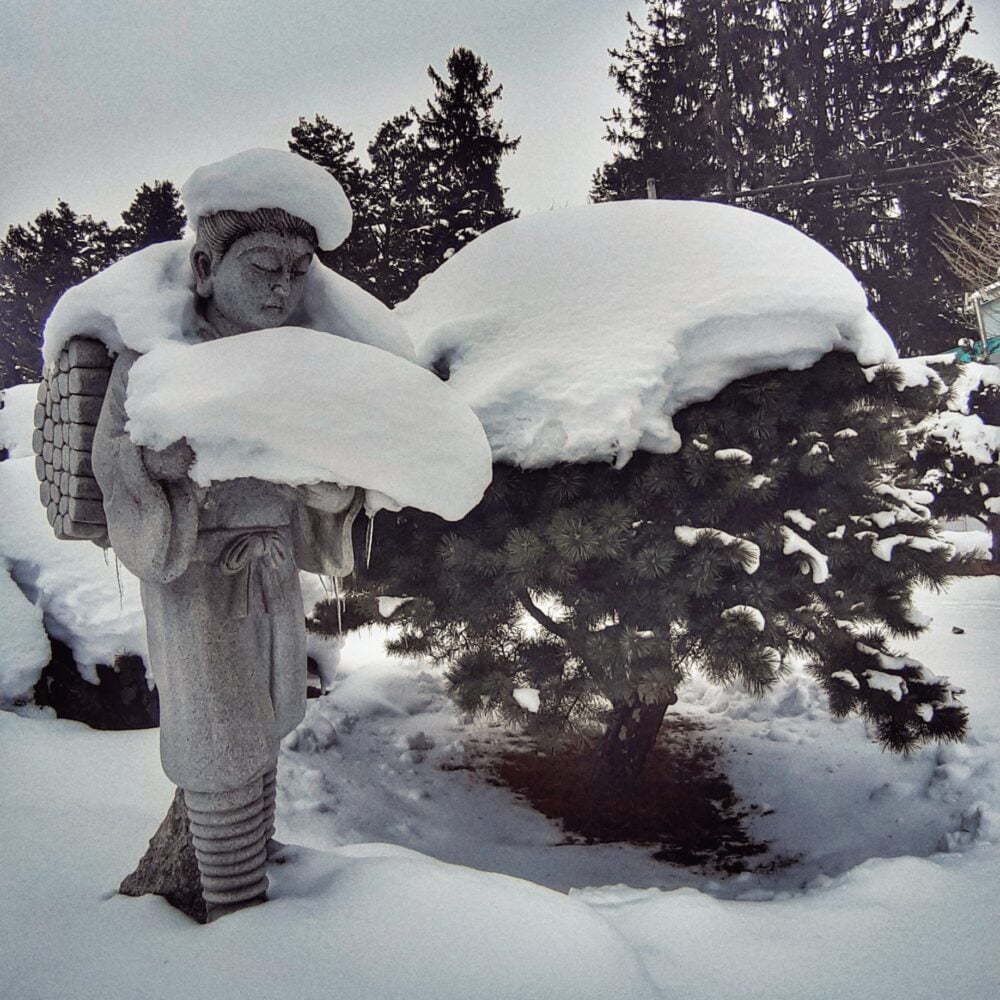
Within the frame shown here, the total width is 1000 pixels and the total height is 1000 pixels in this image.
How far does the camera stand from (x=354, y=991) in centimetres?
119

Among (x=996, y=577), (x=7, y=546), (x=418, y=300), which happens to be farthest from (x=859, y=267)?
(x=7, y=546)

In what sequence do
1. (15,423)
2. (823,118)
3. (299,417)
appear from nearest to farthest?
(299,417)
(15,423)
(823,118)

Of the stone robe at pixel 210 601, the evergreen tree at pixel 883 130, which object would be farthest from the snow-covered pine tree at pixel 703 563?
the evergreen tree at pixel 883 130

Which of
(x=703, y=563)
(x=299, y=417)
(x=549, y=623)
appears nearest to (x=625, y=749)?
(x=549, y=623)

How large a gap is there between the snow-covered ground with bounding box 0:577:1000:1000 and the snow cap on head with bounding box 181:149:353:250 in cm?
135

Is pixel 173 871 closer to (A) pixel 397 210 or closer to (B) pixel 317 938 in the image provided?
(B) pixel 317 938

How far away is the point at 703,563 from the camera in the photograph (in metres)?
1.92

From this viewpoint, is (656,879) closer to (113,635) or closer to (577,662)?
(577,662)

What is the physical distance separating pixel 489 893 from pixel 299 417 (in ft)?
3.47

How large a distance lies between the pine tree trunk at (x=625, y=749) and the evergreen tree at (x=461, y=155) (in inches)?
122

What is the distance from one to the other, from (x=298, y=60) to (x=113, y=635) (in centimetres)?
223

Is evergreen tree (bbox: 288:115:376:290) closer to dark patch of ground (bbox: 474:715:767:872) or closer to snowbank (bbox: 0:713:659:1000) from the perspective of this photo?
dark patch of ground (bbox: 474:715:767:872)

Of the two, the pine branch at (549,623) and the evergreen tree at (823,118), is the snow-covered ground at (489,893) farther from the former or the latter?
the evergreen tree at (823,118)

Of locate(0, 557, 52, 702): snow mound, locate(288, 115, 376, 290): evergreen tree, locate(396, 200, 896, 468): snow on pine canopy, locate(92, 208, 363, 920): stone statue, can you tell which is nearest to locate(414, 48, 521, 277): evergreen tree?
locate(288, 115, 376, 290): evergreen tree
